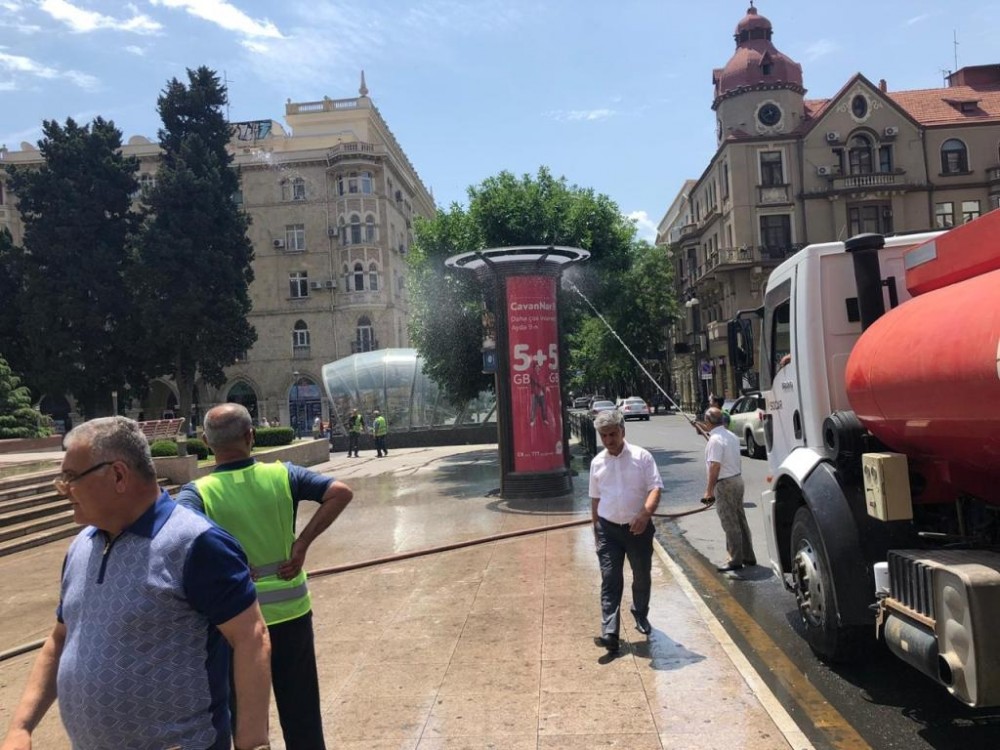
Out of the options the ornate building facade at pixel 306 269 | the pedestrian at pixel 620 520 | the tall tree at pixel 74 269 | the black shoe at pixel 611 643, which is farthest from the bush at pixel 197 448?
the ornate building facade at pixel 306 269

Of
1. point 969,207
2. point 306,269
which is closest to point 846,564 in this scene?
point 969,207

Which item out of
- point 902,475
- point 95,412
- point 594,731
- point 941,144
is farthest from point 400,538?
point 941,144

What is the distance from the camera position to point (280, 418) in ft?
158

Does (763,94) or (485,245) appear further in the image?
(763,94)

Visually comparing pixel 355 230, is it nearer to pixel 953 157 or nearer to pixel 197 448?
pixel 197 448

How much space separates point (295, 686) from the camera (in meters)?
3.16

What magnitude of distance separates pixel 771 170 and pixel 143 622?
1786 inches

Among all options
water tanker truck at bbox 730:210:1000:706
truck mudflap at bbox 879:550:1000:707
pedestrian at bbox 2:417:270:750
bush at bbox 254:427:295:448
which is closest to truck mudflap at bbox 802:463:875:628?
water tanker truck at bbox 730:210:1000:706

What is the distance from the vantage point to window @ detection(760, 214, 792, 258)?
42.4 metres

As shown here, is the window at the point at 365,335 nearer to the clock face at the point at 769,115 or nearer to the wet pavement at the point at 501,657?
the clock face at the point at 769,115

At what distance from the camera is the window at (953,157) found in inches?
1652

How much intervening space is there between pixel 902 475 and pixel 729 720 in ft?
5.14

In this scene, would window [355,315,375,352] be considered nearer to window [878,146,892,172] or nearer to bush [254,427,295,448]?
bush [254,427,295,448]

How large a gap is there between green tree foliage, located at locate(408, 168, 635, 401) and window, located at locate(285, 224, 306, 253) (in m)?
30.5
